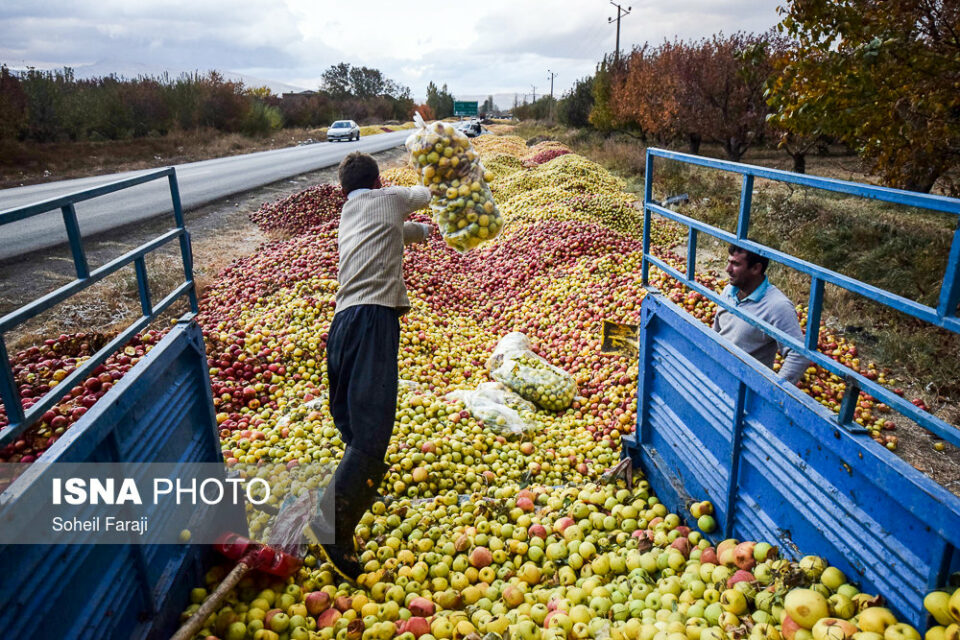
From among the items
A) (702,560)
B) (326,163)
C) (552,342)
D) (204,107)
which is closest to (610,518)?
(702,560)

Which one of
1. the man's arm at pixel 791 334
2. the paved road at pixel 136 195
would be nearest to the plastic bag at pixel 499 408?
the man's arm at pixel 791 334

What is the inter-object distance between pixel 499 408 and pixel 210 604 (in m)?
2.98

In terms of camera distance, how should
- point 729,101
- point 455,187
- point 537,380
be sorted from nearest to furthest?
point 455,187 < point 537,380 < point 729,101

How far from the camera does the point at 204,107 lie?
40688 millimetres

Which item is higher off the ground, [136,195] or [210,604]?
[136,195]

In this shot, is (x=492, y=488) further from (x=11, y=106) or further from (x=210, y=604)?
(x=11, y=106)

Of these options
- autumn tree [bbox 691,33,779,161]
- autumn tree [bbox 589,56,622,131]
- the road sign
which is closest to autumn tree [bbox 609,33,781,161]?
autumn tree [bbox 691,33,779,161]

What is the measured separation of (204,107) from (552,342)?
41210 millimetres

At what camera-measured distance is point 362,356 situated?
10.8 ft

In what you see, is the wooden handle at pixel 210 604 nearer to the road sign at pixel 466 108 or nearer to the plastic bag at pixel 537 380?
the plastic bag at pixel 537 380

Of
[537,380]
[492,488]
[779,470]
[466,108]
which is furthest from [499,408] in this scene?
[466,108]

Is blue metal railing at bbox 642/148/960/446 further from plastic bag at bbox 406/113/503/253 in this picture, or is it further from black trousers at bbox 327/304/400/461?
black trousers at bbox 327/304/400/461

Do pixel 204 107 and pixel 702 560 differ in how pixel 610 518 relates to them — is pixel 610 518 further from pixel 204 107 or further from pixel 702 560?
pixel 204 107

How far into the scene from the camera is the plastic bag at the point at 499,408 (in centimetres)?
510
